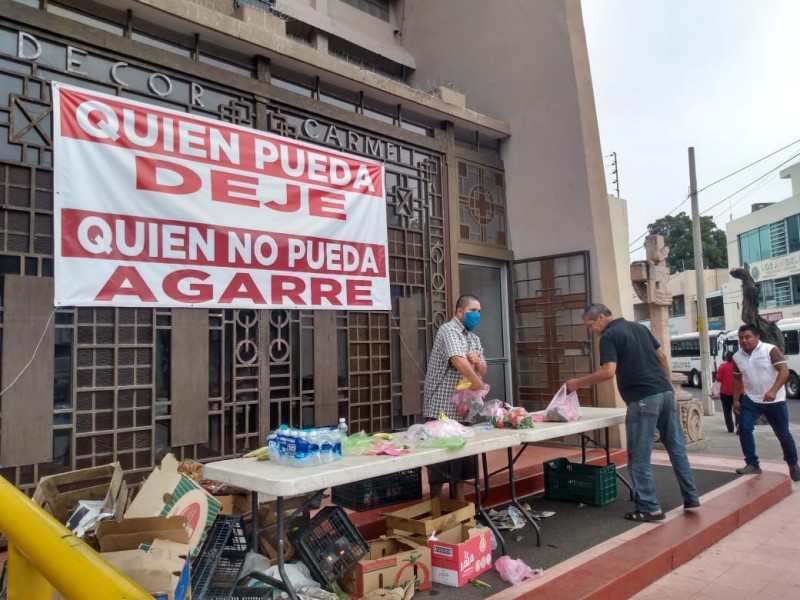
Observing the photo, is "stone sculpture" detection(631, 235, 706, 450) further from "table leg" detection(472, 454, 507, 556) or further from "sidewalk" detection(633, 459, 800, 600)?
"table leg" detection(472, 454, 507, 556)

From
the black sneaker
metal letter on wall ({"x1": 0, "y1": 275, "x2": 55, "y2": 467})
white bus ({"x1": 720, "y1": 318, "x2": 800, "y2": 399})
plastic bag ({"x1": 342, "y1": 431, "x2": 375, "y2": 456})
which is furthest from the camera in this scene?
white bus ({"x1": 720, "y1": 318, "x2": 800, "y2": 399})

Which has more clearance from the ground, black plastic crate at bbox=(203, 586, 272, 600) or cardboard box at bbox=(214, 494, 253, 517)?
cardboard box at bbox=(214, 494, 253, 517)

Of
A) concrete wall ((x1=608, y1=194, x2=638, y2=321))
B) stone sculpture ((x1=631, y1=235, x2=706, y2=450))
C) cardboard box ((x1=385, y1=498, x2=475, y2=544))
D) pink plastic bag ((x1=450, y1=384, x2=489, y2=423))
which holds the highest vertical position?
concrete wall ((x1=608, y1=194, x2=638, y2=321))

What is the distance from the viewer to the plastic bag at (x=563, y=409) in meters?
5.01

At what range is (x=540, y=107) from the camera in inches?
315

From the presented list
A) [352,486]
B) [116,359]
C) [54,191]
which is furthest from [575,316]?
[54,191]

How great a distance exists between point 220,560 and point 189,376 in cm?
197

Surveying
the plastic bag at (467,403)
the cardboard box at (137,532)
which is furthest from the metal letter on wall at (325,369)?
the cardboard box at (137,532)

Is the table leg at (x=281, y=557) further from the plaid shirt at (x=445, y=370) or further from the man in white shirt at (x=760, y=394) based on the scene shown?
the man in white shirt at (x=760, y=394)

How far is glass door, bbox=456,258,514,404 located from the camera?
8250mm

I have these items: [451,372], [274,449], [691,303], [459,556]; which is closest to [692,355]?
[691,303]

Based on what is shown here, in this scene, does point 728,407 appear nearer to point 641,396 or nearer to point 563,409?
point 641,396

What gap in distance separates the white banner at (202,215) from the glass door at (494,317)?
2119 mm

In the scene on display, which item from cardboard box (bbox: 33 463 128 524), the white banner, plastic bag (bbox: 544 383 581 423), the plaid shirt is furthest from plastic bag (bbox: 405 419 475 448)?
the white banner
